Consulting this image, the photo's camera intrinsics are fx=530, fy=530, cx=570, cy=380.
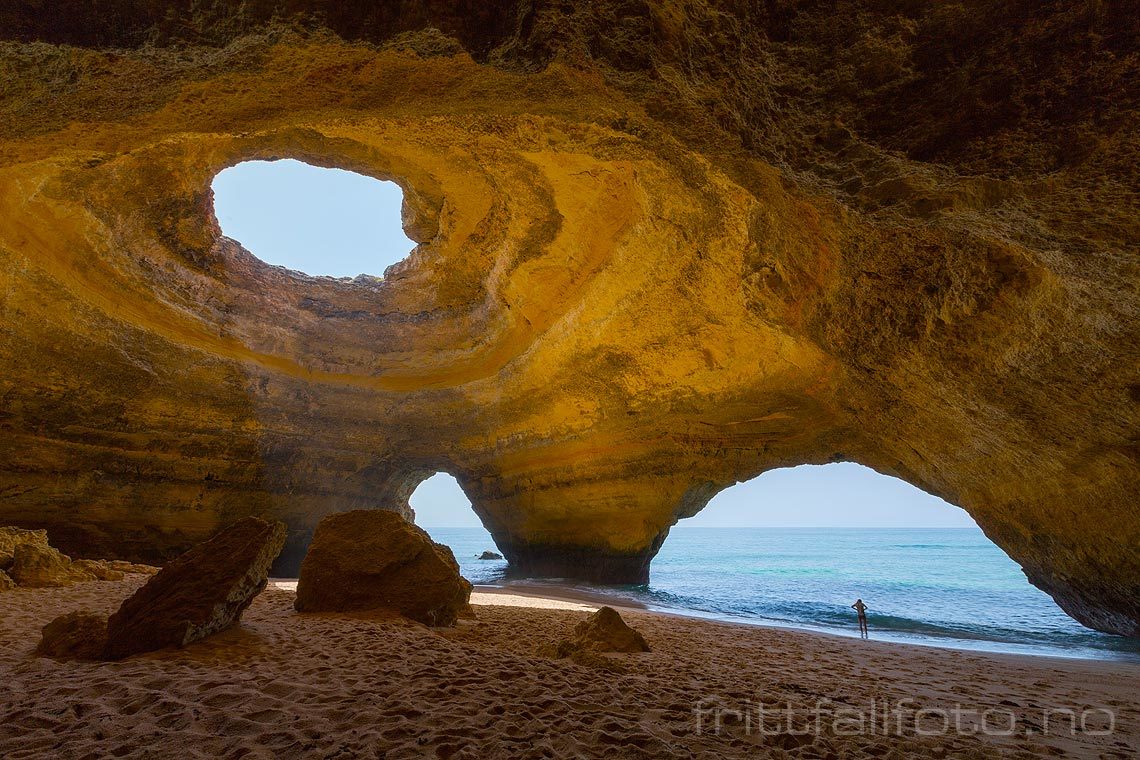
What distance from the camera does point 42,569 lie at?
211 inches

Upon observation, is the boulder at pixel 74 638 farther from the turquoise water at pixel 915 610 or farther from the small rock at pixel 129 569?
the turquoise water at pixel 915 610

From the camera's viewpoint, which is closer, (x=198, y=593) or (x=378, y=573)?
(x=198, y=593)

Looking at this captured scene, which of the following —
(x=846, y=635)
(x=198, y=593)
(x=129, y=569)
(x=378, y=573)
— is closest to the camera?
(x=198, y=593)

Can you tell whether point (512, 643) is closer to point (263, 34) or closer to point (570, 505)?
point (263, 34)

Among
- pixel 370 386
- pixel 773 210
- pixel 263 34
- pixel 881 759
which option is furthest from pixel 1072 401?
pixel 370 386

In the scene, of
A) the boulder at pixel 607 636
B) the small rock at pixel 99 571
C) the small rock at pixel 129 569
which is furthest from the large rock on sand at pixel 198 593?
the small rock at pixel 129 569

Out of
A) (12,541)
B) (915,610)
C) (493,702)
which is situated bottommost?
(915,610)

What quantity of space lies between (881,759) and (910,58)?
3385 millimetres

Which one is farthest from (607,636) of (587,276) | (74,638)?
(587,276)

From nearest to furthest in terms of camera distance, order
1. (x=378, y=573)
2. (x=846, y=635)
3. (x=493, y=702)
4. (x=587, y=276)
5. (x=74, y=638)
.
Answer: (x=493, y=702), (x=74, y=638), (x=378, y=573), (x=846, y=635), (x=587, y=276)

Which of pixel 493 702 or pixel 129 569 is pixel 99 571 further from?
pixel 493 702

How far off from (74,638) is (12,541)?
4.65 metres

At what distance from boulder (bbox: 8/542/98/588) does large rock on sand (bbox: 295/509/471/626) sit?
2958mm

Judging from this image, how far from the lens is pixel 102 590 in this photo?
4945 mm
